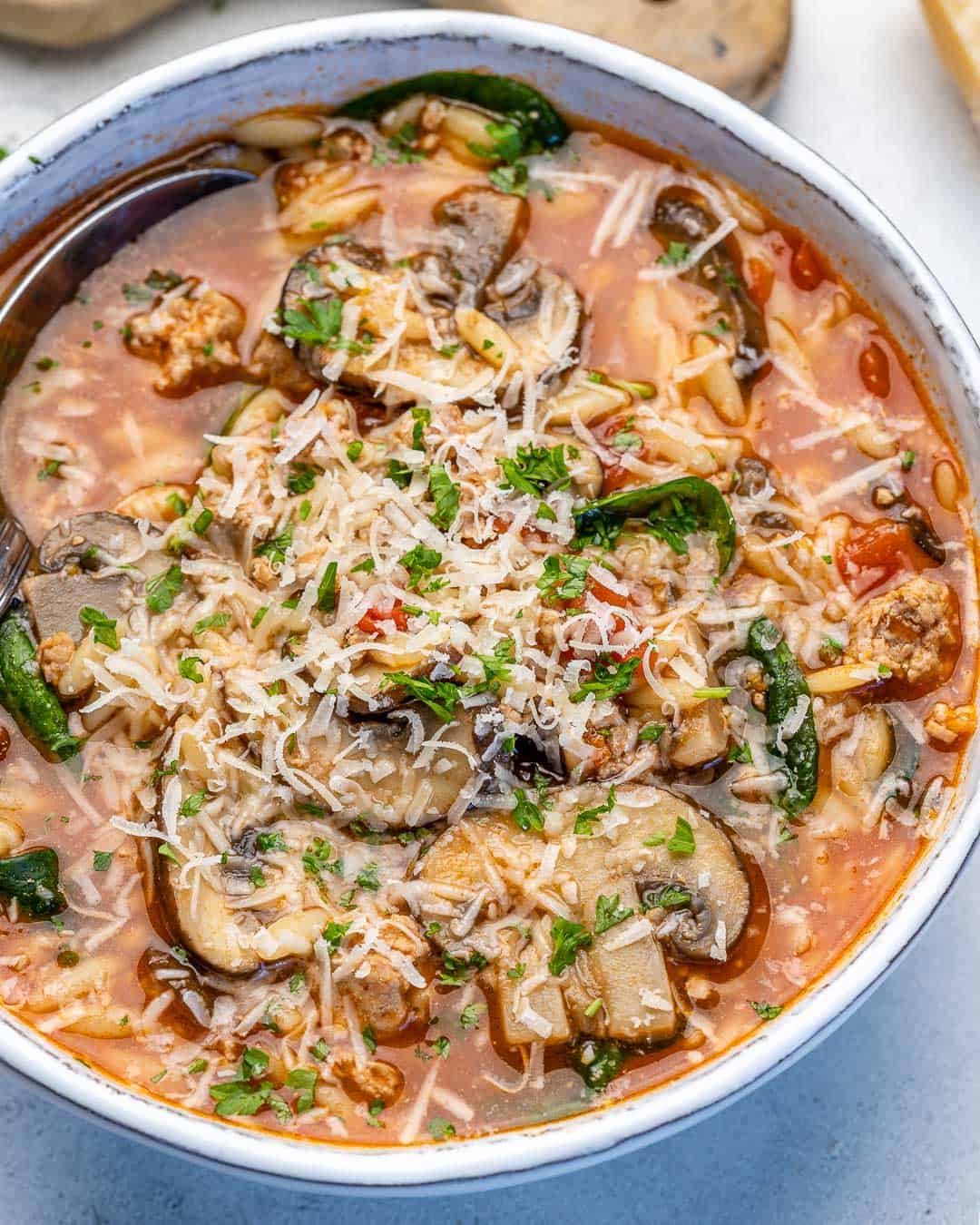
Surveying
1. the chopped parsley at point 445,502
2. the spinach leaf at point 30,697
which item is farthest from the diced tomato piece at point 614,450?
the spinach leaf at point 30,697

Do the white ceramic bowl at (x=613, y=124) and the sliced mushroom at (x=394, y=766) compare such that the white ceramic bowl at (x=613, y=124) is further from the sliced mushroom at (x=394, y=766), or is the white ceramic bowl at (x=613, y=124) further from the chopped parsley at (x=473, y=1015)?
the sliced mushroom at (x=394, y=766)

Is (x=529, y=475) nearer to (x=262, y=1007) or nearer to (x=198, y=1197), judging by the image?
(x=262, y=1007)

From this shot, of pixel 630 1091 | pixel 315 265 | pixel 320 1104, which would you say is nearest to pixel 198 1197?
pixel 320 1104

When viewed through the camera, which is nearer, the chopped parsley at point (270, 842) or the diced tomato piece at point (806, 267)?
the chopped parsley at point (270, 842)

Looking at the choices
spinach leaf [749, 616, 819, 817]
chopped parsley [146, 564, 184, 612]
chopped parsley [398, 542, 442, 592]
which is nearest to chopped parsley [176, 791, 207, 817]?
chopped parsley [146, 564, 184, 612]

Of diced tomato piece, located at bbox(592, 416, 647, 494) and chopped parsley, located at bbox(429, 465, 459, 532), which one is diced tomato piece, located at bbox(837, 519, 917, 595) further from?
chopped parsley, located at bbox(429, 465, 459, 532)

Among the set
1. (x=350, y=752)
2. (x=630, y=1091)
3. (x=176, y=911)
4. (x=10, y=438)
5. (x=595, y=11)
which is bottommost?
(x=630, y=1091)

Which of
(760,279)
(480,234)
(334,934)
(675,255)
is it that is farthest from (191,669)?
(760,279)
